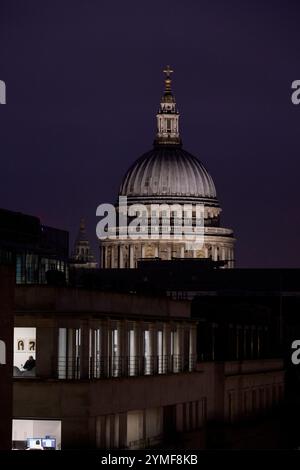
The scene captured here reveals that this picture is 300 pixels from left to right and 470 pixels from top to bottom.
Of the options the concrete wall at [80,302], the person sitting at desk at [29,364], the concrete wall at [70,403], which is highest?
the concrete wall at [80,302]

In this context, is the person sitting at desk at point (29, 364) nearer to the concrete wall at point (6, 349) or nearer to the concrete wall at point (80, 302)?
the concrete wall at point (80, 302)

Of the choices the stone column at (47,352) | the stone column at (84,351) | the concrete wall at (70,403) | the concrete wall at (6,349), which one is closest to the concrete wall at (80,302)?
the stone column at (84,351)

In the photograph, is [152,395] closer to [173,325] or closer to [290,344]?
[173,325]

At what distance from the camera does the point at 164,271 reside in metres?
198

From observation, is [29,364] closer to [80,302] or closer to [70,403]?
[70,403]

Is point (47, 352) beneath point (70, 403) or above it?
above

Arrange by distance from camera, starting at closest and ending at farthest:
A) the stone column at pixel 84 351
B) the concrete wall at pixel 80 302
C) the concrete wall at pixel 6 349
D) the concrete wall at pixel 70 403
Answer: the concrete wall at pixel 6 349, the concrete wall at pixel 70 403, the concrete wall at pixel 80 302, the stone column at pixel 84 351

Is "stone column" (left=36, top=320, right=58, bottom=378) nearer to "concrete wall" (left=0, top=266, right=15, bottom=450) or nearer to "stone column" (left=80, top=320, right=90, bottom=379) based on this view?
"stone column" (left=80, top=320, right=90, bottom=379)

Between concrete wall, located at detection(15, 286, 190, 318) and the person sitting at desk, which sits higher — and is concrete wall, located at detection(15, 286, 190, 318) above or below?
above

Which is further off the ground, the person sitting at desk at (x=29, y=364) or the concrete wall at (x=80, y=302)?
the concrete wall at (x=80, y=302)

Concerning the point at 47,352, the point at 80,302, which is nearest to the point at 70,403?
the point at 47,352

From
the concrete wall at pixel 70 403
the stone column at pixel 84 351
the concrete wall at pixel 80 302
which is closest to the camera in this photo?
the concrete wall at pixel 70 403

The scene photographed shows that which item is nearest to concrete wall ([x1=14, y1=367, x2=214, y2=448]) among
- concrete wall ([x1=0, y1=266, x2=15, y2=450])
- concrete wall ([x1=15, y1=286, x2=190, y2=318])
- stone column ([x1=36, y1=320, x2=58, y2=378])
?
stone column ([x1=36, y1=320, x2=58, y2=378])
